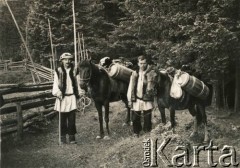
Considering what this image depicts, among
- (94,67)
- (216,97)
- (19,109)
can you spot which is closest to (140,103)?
(94,67)

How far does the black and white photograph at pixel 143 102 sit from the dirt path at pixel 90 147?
0.08 ft

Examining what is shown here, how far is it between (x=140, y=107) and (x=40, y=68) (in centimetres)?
1650

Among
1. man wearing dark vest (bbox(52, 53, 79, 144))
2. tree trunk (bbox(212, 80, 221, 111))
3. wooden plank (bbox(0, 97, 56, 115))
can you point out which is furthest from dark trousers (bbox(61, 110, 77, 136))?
tree trunk (bbox(212, 80, 221, 111))

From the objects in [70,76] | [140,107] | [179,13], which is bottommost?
[140,107]

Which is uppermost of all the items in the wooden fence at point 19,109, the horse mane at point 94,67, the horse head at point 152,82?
the horse mane at point 94,67

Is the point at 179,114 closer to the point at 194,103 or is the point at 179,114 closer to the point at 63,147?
the point at 194,103

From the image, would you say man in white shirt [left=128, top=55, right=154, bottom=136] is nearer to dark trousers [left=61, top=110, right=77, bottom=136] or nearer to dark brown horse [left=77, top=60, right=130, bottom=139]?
dark brown horse [left=77, top=60, right=130, bottom=139]

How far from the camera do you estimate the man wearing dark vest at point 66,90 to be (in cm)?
1056

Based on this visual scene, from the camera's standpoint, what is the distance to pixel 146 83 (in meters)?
10.5

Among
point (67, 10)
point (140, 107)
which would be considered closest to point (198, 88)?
point (140, 107)

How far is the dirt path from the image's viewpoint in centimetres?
894

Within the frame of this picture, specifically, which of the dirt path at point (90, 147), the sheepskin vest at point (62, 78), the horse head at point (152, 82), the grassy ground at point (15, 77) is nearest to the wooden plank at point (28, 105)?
the dirt path at point (90, 147)

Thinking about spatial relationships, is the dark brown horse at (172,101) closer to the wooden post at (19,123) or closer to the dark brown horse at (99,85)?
the dark brown horse at (99,85)

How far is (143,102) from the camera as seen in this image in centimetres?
1079
